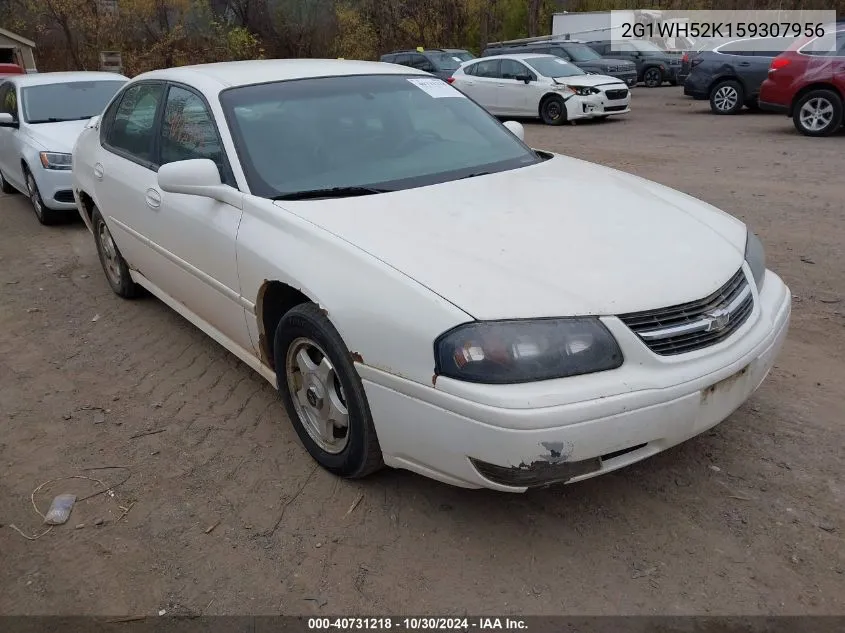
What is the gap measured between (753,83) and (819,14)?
28.0ft

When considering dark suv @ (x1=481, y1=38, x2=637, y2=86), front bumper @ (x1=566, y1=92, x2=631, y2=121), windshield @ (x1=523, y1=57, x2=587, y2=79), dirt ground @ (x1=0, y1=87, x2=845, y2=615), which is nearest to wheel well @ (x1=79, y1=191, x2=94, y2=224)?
dirt ground @ (x1=0, y1=87, x2=845, y2=615)

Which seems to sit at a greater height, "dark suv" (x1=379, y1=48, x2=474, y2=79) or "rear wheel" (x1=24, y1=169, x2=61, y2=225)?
"dark suv" (x1=379, y1=48, x2=474, y2=79)

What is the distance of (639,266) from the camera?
2541mm

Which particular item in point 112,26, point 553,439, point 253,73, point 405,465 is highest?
point 112,26

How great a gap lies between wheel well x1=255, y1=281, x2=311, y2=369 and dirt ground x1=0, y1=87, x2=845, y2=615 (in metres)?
0.45

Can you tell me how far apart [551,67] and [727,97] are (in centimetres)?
363

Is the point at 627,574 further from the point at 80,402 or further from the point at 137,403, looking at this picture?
the point at 80,402

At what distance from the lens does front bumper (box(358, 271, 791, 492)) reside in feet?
7.30

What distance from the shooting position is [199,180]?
3.23 m

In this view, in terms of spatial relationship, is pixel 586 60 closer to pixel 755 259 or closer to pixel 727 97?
pixel 727 97

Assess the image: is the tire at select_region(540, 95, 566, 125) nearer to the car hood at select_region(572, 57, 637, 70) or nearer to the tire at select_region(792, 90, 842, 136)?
the car hood at select_region(572, 57, 637, 70)

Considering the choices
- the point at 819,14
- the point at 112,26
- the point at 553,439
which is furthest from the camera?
the point at 112,26

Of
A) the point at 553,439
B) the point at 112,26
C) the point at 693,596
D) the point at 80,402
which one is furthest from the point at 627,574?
the point at 112,26

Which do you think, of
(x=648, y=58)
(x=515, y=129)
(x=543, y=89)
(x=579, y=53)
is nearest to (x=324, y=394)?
(x=515, y=129)
